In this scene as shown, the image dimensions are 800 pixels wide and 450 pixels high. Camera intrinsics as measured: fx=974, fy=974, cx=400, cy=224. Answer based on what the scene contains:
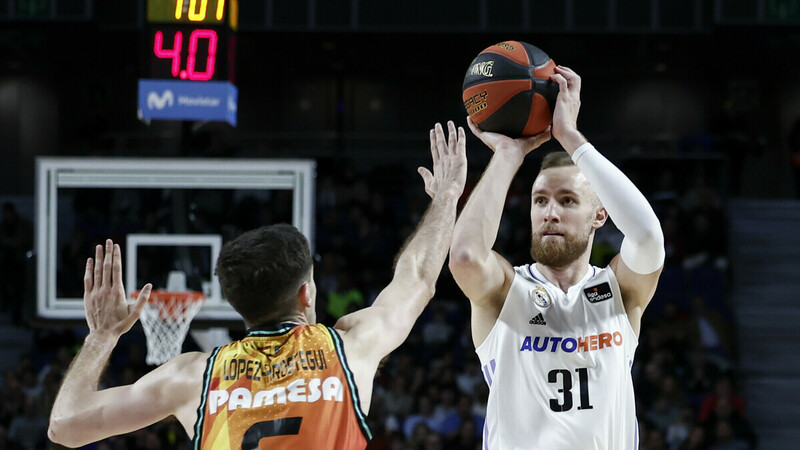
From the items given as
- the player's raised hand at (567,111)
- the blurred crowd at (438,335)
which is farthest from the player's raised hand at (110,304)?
the blurred crowd at (438,335)

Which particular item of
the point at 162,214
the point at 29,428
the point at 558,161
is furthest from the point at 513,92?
the point at 29,428

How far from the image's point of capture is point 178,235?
8.30m

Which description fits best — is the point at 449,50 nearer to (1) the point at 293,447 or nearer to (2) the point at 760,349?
(2) the point at 760,349

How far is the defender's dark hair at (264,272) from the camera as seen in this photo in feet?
9.49

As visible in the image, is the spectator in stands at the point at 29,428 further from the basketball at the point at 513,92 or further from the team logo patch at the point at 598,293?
the team logo patch at the point at 598,293

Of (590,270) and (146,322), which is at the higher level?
(590,270)

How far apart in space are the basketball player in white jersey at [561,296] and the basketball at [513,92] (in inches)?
2.0

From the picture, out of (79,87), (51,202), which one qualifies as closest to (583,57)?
(79,87)

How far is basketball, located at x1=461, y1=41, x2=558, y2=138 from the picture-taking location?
3635 mm

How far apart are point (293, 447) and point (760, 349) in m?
11.0

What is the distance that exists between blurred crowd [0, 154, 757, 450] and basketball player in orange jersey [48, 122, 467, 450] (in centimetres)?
622

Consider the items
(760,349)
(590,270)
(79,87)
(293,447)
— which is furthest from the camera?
(79,87)

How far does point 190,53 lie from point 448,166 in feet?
16.7

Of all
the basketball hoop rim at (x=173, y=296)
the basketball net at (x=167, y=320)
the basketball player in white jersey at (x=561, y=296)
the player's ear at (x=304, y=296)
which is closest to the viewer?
the player's ear at (x=304, y=296)
